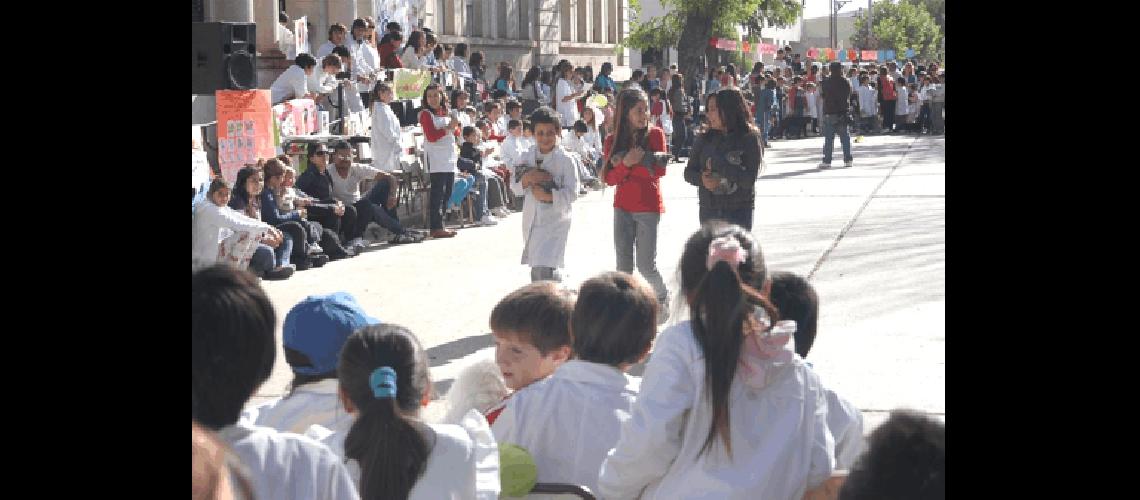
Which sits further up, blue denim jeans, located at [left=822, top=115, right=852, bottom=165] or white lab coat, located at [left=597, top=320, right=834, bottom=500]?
blue denim jeans, located at [left=822, top=115, right=852, bottom=165]

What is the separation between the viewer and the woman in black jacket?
8.57 metres

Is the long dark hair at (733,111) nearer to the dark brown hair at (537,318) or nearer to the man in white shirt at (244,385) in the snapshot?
the dark brown hair at (537,318)

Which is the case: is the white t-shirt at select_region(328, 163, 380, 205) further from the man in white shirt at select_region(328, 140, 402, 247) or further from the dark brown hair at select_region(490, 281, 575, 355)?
the dark brown hair at select_region(490, 281, 575, 355)

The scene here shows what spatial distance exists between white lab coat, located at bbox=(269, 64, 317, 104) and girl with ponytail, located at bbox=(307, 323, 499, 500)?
14177 mm

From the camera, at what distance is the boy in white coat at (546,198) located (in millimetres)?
9310

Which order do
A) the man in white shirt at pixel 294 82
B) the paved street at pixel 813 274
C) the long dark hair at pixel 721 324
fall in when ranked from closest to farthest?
the long dark hair at pixel 721 324
the paved street at pixel 813 274
the man in white shirt at pixel 294 82

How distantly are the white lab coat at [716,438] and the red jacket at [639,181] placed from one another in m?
5.81

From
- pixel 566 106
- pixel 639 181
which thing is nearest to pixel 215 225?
pixel 639 181

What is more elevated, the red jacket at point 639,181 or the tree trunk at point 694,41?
the tree trunk at point 694,41

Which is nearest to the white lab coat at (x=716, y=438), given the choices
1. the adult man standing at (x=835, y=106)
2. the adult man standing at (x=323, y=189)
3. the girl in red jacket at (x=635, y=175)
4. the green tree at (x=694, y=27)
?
the girl in red jacket at (x=635, y=175)

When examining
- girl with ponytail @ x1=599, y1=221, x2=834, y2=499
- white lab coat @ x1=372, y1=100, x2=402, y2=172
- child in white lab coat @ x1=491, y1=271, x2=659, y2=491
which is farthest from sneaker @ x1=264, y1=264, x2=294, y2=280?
girl with ponytail @ x1=599, y1=221, x2=834, y2=499
